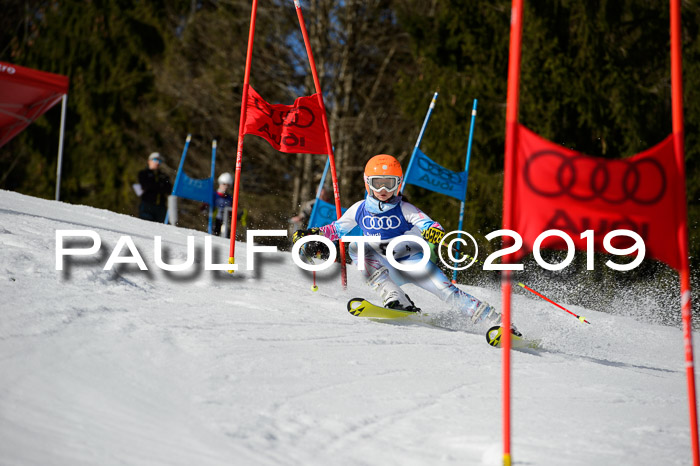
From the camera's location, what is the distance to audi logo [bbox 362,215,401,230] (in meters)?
6.17

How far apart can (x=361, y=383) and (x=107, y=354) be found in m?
1.41

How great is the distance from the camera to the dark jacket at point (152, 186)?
39.3 ft

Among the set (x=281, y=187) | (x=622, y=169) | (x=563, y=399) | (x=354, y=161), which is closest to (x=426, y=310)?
(x=563, y=399)

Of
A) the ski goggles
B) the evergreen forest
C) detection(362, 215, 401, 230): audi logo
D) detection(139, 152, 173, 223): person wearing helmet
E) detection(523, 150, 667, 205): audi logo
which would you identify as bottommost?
detection(362, 215, 401, 230): audi logo

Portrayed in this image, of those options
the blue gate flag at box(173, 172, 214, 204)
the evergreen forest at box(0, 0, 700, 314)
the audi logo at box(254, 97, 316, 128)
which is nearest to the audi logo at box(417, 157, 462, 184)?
the evergreen forest at box(0, 0, 700, 314)

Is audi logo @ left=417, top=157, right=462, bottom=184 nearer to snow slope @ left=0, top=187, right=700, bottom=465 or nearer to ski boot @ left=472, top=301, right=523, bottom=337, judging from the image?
snow slope @ left=0, top=187, right=700, bottom=465

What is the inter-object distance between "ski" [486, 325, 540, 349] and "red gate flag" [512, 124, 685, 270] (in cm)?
220

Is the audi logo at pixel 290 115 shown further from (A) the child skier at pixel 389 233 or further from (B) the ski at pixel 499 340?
(B) the ski at pixel 499 340

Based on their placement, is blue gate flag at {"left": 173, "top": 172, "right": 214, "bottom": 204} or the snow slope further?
blue gate flag at {"left": 173, "top": 172, "right": 214, "bottom": 204}

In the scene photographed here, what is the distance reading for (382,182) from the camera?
6105 mm

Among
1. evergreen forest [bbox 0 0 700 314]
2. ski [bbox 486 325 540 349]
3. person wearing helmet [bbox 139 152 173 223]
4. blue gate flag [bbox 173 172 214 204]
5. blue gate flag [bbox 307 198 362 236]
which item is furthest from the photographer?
evergreen forest [bbox 0 0 700 314]

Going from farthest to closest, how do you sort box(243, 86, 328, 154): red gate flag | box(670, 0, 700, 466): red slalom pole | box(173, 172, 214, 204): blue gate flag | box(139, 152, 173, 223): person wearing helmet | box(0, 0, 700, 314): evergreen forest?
box(0, 0, 700, 314): evergreen forest → box(173, 172, 214, 204): blue gate flag → box(139, 152, 173, 223): person wearing helmet → box(243, 86, 328, 154): red gate flag → box(670, 0, 700, 466): red slalom pole

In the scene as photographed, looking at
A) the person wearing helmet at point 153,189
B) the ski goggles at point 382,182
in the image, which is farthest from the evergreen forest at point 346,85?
the ski goggles at point 382,182

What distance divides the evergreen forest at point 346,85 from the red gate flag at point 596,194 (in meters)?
8.36
